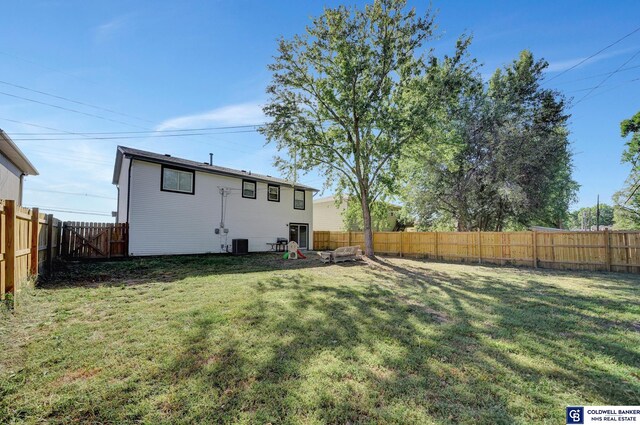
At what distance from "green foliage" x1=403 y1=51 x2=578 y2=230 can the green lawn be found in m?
10.9

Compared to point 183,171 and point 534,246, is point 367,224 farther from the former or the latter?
point 183,171

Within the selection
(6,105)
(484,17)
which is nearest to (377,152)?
(484,17)

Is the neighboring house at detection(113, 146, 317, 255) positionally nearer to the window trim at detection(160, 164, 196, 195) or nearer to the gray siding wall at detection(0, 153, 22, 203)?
the window trim at detection(160, 164, 196, 195)

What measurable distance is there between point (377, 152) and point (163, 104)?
11628mm

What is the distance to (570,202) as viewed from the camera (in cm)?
1767

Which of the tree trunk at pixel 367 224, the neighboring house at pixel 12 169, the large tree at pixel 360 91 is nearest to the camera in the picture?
the neighboring house at pixel 12 169

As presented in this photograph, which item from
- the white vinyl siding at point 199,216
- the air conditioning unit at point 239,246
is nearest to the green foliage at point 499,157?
the white vinyl siding at point 199,216

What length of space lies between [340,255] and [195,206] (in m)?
7.66

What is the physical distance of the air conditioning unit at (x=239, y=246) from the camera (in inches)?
593

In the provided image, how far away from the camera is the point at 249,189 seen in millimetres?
16422

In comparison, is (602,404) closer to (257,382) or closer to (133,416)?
(257,382)

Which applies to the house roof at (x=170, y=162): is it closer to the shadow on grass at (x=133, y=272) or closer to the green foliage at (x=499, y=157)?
the shadow on grass at (x=133, y=272)

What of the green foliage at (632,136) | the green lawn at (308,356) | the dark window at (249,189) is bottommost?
the green lawn at (308,356)

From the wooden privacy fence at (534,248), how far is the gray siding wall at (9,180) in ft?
61.6
